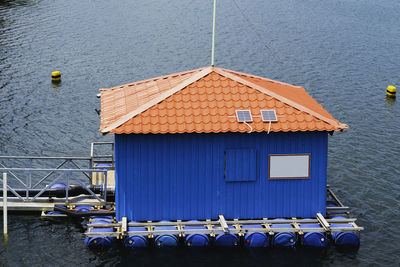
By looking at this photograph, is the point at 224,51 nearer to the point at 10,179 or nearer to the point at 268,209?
the point at 10,179

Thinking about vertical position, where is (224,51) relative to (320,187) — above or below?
above

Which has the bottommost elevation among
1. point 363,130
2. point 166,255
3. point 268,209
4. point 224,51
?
point 166,255

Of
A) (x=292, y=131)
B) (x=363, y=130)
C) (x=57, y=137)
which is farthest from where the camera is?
(x=363, y=130)

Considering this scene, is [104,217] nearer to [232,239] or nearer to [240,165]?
[232,239]

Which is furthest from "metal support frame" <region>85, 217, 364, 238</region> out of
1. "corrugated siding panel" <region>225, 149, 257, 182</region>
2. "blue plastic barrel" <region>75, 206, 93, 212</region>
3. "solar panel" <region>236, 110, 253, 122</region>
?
"solar panel" <region>236, 110, 253, 122</region>

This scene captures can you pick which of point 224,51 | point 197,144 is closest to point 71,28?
point 224,51

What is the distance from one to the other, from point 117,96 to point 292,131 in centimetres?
888

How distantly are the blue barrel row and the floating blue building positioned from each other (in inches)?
32.6

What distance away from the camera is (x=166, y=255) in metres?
27.1

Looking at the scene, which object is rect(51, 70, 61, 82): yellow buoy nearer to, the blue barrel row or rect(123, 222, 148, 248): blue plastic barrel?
the blue barrel row

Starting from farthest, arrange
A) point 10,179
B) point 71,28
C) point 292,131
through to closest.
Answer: point 71,28 < point 10,179 < point 292,131

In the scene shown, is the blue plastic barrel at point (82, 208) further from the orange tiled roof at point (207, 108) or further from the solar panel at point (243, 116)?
the solar panel at point (243, 116)

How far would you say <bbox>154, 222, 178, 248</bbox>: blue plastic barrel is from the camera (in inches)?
1055

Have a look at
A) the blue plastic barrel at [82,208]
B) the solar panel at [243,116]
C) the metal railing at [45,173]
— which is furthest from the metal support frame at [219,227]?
the solar panel at [243,116]
